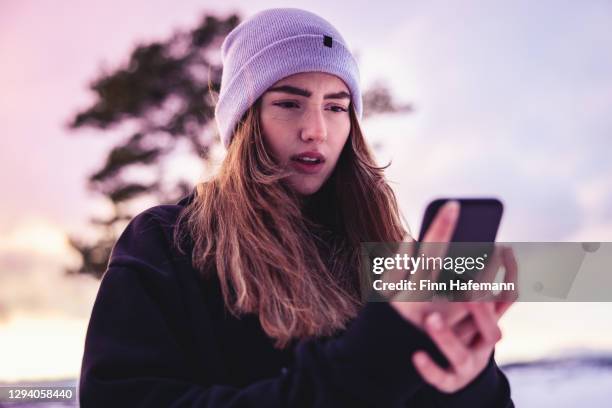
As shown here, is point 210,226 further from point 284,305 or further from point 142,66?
point 142,66

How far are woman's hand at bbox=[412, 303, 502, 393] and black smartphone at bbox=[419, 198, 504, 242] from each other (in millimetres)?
102

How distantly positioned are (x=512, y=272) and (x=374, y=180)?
1.92ft

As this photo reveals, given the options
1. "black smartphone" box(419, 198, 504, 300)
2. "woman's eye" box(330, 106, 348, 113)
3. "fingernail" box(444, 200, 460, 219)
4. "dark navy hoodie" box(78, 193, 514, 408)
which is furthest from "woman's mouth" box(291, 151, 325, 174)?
"fingernail" box(444, 200, 460, 219)

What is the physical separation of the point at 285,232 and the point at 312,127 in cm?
20

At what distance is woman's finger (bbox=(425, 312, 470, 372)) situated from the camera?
0.68 meters

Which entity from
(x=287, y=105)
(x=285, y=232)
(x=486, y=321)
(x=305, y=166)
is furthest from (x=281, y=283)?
(x=486, y=321)

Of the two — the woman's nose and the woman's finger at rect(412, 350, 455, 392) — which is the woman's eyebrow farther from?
the woman's finger at rect(412, 350, 455, 392)

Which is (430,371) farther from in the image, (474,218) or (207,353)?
(207,353)

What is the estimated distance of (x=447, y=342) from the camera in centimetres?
70

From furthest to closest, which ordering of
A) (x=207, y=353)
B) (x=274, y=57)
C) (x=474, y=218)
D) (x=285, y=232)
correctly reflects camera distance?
(x=274, y=57) < (x=285, y=232) < (x=207, y=353) < (x=474, y=218)

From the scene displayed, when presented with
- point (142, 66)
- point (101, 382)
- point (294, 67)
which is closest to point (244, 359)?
point (101, 382)

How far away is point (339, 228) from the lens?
4.27 ft

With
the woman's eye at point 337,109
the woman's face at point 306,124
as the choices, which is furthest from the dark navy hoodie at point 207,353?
the woman's eye at point 337,109

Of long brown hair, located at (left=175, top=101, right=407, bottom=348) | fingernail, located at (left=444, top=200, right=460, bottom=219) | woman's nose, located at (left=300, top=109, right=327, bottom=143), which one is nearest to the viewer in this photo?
fingernail, located at (left=444, top=200, right=460, bottom=219)
